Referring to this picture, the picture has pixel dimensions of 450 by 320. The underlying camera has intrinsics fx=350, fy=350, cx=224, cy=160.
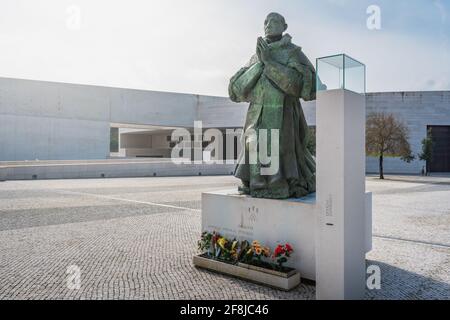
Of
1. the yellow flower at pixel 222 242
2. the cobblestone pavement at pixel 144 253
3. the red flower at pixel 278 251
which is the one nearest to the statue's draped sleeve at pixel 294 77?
the red flower at pixel 278 251

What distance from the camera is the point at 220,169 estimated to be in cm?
2831

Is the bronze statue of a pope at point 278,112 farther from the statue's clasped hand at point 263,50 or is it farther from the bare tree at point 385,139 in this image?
the bare tree at point 385,139

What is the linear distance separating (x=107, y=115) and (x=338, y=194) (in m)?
35.8

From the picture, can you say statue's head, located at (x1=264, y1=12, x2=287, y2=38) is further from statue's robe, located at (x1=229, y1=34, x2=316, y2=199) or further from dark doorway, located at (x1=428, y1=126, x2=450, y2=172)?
dark doorway, located at (x1=428, y1=126, x2=450, y2=172)

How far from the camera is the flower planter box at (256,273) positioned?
14.9ft

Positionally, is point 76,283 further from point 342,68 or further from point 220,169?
point 220,169

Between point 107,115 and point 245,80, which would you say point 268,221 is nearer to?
point 245,80

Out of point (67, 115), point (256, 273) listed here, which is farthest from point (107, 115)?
point (256, 273)

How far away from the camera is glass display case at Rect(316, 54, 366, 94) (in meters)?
3.83

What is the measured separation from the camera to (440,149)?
125ft

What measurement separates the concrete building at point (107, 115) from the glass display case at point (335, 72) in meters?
33.3

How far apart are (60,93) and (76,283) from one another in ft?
109

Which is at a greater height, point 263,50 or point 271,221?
point 263,50

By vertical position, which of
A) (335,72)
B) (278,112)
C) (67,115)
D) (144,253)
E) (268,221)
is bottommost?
(144,253)
